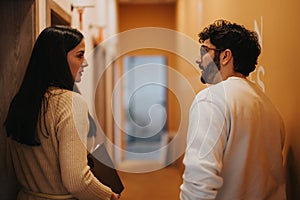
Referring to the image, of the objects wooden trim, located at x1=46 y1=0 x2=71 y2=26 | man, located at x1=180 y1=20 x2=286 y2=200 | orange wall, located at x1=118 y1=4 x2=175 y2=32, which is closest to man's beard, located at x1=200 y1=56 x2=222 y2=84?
man, located at x1=180 y1=20 x2=286 y2=200

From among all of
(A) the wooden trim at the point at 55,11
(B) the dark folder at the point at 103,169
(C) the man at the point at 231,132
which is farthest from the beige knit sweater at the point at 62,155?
(A) the wooden trim at the point at 55,11

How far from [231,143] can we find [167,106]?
5.37 m

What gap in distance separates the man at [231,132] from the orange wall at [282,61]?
4.1 inches

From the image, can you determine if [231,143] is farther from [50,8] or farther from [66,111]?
[50,8]

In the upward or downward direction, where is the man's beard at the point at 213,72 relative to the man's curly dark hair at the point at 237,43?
downward

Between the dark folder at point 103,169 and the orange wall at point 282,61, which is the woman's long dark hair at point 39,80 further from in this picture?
the orange wall at point 282,61

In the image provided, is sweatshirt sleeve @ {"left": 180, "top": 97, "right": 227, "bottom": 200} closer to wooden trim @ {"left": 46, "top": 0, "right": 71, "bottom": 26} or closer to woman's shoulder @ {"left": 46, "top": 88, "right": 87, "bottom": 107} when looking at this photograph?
woman's shoulder @ {"left": 46, "top": 88, "right": 87, "bottom": 107}

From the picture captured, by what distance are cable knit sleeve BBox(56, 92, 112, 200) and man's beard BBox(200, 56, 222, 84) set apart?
49 cm

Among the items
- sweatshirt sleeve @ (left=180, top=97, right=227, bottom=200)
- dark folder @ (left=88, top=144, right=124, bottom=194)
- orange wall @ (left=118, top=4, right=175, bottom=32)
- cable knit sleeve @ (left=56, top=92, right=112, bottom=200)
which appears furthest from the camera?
orange wall @ (left=118, top=4, right=175, bottom=32)

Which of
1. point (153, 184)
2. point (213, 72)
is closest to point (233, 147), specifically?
point (213, 72)

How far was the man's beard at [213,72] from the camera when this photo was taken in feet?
4.80

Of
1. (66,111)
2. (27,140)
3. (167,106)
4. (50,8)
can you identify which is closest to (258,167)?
(66,111)

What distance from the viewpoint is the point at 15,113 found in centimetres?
141

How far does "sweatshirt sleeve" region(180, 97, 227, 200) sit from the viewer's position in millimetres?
1217
